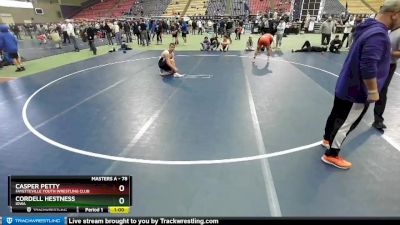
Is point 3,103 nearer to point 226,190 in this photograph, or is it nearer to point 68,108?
point 68,108

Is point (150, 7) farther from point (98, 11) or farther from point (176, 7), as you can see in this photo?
point (98, 11)

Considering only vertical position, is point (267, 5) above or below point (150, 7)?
below

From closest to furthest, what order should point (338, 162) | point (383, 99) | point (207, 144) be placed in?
1. point (338, 162)
2. point (207, 144)
3. point (383, 99)

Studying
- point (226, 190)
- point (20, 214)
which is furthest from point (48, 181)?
point (226, 190)

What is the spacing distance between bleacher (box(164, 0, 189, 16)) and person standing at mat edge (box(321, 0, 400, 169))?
37.8 metres

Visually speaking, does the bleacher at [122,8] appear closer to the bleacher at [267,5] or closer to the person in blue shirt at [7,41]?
the bleacher at [267,5]

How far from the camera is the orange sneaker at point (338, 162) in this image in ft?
12.3

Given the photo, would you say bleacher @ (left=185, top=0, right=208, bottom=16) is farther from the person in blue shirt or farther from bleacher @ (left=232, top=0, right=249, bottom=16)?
the person in blue shirt

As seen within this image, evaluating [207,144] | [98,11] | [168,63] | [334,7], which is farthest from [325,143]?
[98,11]

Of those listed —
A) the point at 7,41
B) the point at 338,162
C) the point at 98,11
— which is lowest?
the point at 338,162

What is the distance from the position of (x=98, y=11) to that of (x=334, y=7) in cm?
3871

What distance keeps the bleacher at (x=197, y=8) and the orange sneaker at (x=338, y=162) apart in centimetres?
3643
